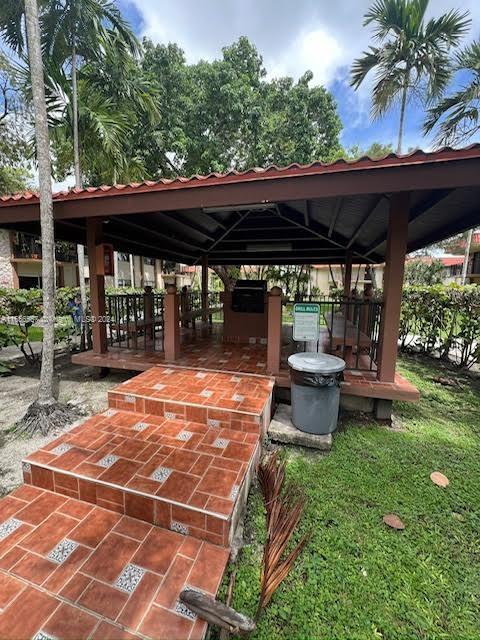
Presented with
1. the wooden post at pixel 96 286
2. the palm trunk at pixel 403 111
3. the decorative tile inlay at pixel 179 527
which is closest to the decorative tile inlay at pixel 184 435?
the decorative tile inlay at pixel 179 527

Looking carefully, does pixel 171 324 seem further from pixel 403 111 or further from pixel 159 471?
pixel 403 111

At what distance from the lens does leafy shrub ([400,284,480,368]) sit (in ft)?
18.9

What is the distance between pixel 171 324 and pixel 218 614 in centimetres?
379

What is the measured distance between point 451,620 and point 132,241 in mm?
7327

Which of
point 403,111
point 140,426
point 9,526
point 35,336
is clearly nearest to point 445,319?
point 140,426

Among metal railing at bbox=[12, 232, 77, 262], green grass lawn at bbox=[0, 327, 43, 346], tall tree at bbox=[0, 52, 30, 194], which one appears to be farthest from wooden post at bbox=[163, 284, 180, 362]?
metal railing at bbox=[12, 232, 77, 262]

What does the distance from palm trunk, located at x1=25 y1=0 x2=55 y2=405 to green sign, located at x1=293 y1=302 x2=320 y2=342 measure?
3.21 metres

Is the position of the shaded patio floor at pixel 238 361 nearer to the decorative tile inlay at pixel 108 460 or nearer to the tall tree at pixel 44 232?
the tall tree at pixel 44 232

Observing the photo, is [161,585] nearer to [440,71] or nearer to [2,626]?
[2,626]

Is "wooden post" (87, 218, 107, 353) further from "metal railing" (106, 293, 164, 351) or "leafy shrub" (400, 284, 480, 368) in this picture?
"leafy shrub" (400, 284, 480, 368)

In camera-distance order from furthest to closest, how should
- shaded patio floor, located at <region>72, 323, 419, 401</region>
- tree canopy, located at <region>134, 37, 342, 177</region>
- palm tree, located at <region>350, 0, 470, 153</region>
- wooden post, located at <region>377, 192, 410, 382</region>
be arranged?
tree canopy, located at <region>134, 37, 342, 177</region>
palm tree, located at <region>350, 0, 470, 153</region>
shaded patio floor, located at <region>72, 323, 419, 401</region>
wooden post, located at <region>377, 192, 410, 382</region>

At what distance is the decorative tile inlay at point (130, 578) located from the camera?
1.60m

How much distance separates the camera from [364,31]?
9.49 metres

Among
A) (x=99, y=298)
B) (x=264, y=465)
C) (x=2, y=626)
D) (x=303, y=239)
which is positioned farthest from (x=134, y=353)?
(x=303, y=239)
